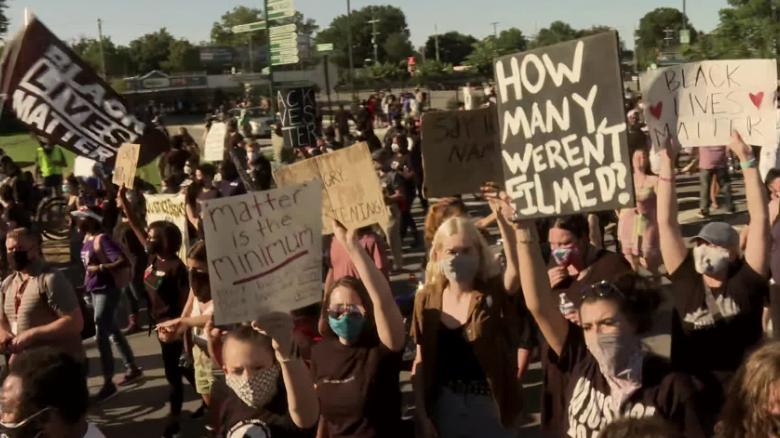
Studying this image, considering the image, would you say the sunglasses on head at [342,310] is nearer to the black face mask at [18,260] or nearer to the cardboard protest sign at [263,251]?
the cardboard protest sign at [263,251]

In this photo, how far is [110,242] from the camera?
7492 mm

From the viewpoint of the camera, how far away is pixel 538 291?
12.1 feet

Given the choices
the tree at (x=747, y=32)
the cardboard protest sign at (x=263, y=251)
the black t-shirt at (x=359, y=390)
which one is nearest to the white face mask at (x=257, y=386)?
the cardboard protest sign at (x=263, y=251)

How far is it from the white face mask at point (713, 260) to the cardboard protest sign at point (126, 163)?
17.3 feet

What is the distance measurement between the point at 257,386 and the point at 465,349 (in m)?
1.08

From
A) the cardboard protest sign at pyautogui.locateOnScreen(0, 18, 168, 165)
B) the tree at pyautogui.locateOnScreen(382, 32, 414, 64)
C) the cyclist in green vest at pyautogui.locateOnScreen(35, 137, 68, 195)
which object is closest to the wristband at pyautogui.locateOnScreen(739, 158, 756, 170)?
the cardboard protest sign at pyautogui.locateOnScreen(0, 18, 168, 165)

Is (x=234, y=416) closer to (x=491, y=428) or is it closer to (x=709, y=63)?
(x=491, y=428)

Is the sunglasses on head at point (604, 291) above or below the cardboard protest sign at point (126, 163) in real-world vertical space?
below

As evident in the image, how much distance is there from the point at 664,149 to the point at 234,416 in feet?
8.10

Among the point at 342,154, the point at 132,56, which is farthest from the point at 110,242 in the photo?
the point at 132,56

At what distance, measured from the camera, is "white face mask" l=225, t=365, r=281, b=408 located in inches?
133

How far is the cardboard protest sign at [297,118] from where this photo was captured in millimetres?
14250

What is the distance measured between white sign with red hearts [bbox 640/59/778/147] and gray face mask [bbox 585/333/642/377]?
170 centimetres

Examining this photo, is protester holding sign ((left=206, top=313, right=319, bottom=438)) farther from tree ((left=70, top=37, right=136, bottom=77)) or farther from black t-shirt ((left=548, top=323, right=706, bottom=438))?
tree ((left=70, top=37, right=136, bottom=77))
